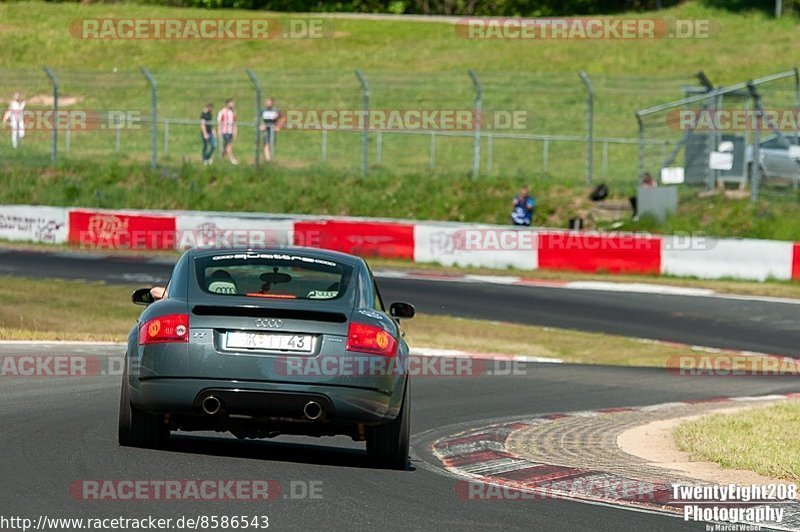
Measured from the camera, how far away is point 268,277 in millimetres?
9117

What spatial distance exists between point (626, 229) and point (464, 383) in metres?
14.7

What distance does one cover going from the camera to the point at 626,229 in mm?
29781

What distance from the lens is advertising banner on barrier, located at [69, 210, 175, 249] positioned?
2989 centimetres

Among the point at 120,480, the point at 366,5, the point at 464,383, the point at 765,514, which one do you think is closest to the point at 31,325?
the point at 464,383

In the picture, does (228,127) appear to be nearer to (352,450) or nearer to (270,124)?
(270,124)

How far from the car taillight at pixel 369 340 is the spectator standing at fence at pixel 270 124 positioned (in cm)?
2436

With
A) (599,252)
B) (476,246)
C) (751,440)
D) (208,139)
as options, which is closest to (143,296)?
(751,440)

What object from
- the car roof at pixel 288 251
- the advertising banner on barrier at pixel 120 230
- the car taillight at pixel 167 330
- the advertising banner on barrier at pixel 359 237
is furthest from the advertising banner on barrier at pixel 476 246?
the car taillight at pixel 167 330

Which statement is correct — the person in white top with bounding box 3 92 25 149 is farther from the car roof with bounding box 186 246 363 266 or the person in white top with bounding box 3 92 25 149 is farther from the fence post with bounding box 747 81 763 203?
the car roof with bounding box 186 246 363 266

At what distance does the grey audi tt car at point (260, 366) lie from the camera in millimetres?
8383

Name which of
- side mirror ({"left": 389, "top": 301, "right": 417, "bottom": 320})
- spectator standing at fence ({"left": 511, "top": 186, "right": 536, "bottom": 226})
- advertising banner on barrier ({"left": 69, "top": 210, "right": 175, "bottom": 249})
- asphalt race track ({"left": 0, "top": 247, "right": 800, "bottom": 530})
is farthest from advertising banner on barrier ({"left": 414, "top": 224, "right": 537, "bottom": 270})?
side mirror ({"left": 389, "top": 301, "right": 417, "bottom": 320})

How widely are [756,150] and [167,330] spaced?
20.7 m

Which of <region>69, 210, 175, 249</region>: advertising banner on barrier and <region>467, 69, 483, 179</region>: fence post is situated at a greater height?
<region>467, 69, 483, 179</region>: fence post

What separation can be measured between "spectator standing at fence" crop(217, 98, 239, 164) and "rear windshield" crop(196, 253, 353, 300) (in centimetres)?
2517
